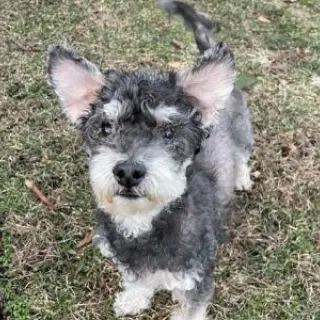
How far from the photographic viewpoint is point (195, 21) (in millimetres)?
5062

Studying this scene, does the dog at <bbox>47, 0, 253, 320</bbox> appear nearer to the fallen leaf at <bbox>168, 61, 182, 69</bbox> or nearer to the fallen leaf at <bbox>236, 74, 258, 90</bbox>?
A: the fallen leaf at <bbox>236, 74, 258, 90</bbox>

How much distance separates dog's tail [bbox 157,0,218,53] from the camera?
4.95m

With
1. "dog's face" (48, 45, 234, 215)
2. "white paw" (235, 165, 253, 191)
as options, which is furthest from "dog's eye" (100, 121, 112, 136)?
"white paw" (235, 165, 253, 191)

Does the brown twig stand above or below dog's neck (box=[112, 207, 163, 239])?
below

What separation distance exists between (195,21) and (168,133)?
2.02m

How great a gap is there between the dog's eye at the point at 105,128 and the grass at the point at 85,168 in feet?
5.90

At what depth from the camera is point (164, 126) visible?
3.35m

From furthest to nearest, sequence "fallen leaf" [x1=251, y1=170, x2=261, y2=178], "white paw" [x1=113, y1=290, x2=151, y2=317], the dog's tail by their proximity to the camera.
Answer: "fallen leaf" [x1=251, y1=170, x2=261, y2=178] → the dog's tail → "white paw" [x1=113, y1=290, x2=151, y2=317]

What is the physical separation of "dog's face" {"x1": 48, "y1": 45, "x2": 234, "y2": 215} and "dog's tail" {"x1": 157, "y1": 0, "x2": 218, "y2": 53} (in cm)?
147

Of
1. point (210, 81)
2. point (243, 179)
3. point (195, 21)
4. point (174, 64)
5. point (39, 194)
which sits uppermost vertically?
point (210, 81)

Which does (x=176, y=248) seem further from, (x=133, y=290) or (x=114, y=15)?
(x=114, y=15)

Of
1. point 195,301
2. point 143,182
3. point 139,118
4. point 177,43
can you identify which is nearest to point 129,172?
point 143,182

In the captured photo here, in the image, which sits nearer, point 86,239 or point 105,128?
point 105,128

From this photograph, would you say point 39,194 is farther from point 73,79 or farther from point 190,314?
point 73,79
